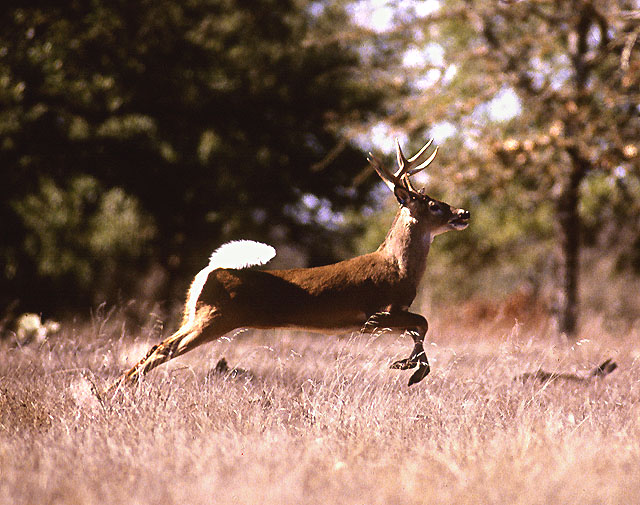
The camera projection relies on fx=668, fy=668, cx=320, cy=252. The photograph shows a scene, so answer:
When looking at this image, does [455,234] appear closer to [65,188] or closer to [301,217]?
[301,217]

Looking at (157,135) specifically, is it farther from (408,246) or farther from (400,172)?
(408,246)

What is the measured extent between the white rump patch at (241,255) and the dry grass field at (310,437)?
85 centimetres

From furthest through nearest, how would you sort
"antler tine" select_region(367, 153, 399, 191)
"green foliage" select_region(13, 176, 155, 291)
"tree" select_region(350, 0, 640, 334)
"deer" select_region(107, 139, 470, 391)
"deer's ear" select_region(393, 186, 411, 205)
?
"green foliage" select_region(13, 176, 155, 291) → "tree" select_region(350, 0, 640, 334) → "deer's ear" select_region(393, 186, 411, 205) → "antler tine" select_region(367, 153, 399, 191) → "deer" select_region(107, 139, 470, 391)

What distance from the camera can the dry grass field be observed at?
297cm

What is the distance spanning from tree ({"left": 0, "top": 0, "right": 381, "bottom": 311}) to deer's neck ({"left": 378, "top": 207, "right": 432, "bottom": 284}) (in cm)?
531

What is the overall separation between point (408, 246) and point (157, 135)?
8.08m

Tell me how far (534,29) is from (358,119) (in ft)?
12.1

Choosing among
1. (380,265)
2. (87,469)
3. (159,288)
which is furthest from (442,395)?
(159,288)

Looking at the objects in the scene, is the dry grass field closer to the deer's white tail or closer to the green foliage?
the deer's white tail

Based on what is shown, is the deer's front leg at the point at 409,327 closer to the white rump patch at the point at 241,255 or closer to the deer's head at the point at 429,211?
the deer's head at the point at 429,211

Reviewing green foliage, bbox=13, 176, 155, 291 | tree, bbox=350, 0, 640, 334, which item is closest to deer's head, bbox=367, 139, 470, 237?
tree, bbox=350, 0, 640, 334

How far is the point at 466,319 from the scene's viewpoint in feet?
44.0

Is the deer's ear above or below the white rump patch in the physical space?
above

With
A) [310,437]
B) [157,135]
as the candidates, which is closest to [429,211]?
[310,437]
